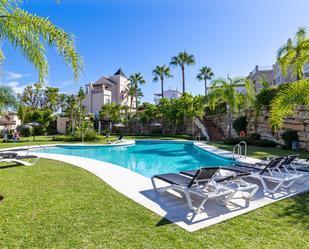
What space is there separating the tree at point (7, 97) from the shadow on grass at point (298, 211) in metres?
21.6

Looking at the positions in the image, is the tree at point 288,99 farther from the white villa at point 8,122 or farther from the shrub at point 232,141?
the white villa at point 8,122

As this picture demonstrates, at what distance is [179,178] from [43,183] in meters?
4.10

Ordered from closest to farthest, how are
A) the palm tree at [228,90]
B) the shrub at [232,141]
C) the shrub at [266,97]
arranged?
1. the shrub at [266,97]
2. the shrub at [232,141]
3. the palm tree at [228,90]

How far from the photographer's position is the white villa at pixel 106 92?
143ft

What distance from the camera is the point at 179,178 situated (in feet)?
19.6

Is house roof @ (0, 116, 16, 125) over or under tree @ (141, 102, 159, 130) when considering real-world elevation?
under

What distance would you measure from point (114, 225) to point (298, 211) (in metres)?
3.89

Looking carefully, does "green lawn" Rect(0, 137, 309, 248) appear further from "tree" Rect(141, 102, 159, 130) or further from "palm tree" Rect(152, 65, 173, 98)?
"palm tree" Rect(152, 65, 173, 98)

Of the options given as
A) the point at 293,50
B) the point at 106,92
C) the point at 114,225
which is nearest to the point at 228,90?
the point at 293,50

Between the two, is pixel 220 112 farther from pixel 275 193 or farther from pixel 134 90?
pixel 275 193

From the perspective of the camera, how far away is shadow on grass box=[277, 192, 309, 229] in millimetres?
4294

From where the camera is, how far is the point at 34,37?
4.54 m

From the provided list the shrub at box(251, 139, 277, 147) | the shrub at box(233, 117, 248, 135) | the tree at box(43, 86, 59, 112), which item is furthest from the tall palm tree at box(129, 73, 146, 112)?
the shrub at box(251, 139, 277, 147)

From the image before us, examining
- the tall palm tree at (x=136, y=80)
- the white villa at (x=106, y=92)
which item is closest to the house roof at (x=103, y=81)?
the white villa at (x=106, y=92)
